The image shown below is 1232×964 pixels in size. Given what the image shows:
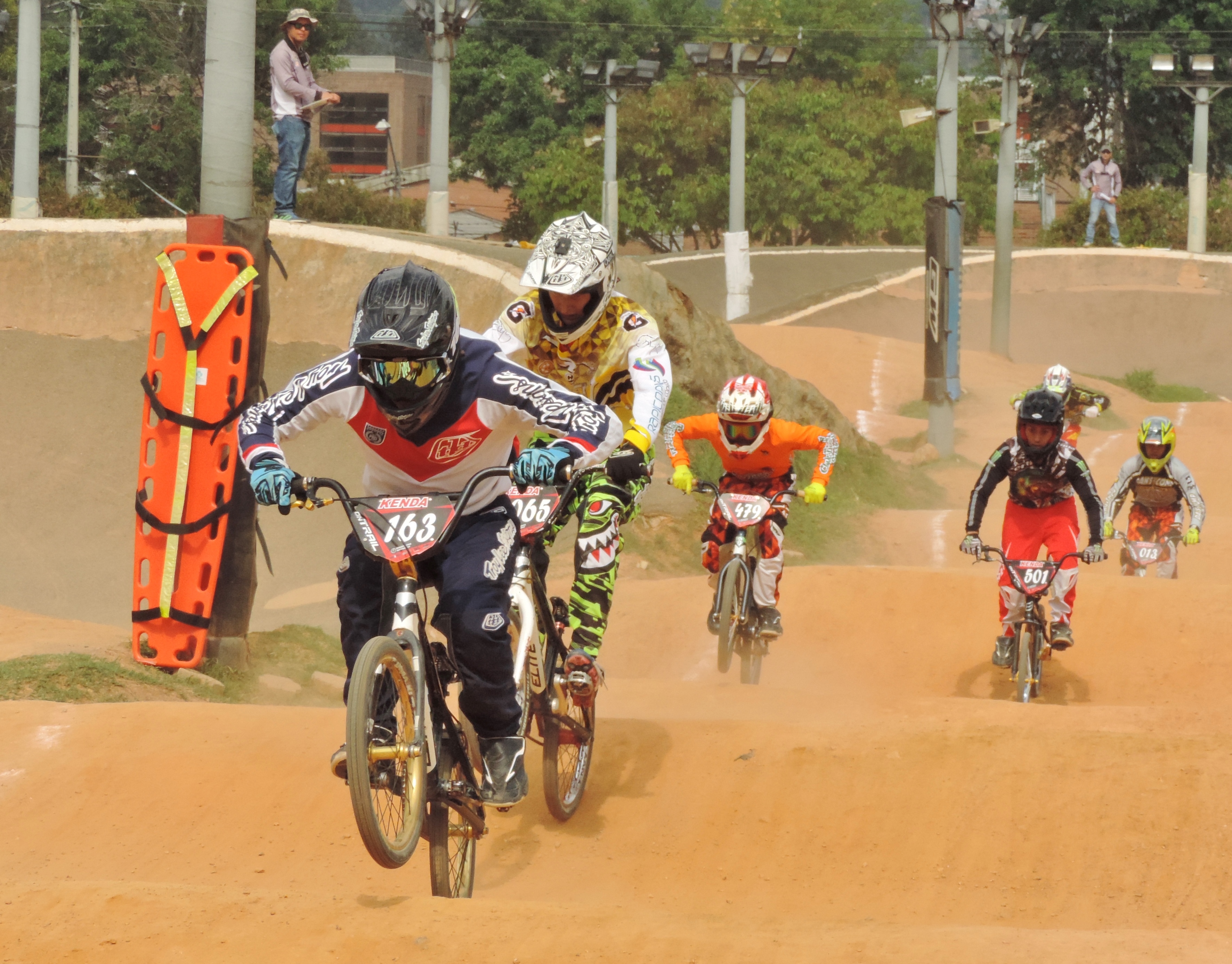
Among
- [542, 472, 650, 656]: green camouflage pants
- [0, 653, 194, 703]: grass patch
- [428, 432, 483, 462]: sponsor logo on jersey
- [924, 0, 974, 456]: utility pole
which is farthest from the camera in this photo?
[924, 0, 974, 456]: utility pole

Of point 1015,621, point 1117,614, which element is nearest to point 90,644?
point 1015,621

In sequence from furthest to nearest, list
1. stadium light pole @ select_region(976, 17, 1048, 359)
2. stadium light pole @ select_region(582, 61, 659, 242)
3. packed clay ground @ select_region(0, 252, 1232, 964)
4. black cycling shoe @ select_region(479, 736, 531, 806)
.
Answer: stadium light pole @ select_region(582, 61, 659, 242) < stadium light pole @ select_region(976, 17, 1048, 359) < black cycling shoe @ select_region(479, 736, 531, 806) < packed clay ground @ select_region(0, 252, 1232, 964)

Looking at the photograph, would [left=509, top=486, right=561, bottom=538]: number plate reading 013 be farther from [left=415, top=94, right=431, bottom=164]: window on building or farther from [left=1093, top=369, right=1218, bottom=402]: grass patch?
[left=415, top=94, right=431, bottom=164]: window on building

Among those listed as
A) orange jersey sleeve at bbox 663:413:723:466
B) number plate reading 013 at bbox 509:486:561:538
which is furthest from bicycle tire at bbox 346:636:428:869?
orange jersey sleeve at bbox 663:413:723:466

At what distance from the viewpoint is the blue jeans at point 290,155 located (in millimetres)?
16984

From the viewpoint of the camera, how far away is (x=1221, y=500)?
21906mm

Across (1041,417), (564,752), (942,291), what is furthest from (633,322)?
(942,291)

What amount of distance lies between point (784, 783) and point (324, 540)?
975cm

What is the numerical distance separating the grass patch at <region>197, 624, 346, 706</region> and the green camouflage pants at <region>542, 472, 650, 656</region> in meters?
4.08

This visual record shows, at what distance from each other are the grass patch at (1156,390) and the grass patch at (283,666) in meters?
25.2

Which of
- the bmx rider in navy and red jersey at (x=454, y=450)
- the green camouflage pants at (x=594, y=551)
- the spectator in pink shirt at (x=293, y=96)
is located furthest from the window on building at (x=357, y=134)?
the bmx rider in navy and red jersey at (x=454, y=450)

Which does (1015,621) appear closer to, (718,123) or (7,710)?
(7,710)

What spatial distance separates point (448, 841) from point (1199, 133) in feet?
125

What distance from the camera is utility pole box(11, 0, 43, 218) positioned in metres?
21.4
